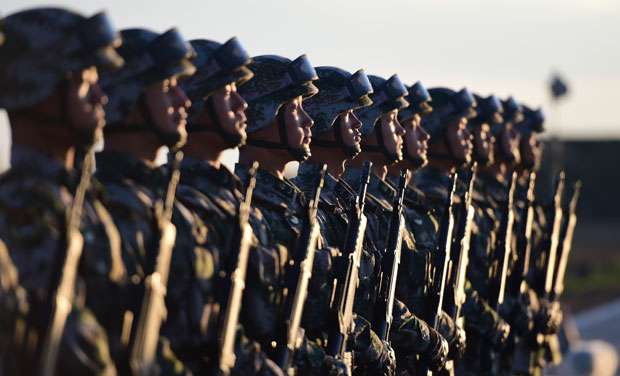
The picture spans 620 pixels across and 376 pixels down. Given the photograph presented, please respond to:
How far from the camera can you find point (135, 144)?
7.68 metres

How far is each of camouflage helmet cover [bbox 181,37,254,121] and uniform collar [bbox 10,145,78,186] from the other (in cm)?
204

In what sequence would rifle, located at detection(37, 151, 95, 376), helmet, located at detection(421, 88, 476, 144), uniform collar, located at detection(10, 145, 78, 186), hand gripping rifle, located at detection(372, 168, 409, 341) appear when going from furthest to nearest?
helmet, located at detection(421, 88, 476, 144) → hand gripping rifle, located at detection(372, 168, 409, 341) → uniform collar, located at detection(10, 145, 78, 186) → rifle, located at detection(37, 151, 95, 376)

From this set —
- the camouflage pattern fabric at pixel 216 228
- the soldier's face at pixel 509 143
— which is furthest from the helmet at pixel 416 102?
the camouflage pattern fabric at pixel 216 228

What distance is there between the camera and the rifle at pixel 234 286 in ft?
24.5

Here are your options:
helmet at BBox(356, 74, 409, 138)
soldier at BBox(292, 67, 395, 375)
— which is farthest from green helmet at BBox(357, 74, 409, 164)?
soldier at BBox(292, 67, 395, 375)

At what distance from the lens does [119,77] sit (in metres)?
7.64

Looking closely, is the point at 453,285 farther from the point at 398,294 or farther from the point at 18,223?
the point at 18,223

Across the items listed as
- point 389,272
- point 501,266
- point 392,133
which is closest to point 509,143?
point 501,266

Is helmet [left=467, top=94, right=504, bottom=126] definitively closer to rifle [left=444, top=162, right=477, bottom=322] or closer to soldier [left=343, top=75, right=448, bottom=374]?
rifle [left=444, top=162, right=477, bottom=322]

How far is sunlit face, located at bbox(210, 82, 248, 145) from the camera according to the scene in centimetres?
845

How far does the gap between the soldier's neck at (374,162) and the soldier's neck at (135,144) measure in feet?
13.6

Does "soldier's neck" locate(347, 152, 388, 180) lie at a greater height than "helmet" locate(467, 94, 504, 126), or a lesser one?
greater

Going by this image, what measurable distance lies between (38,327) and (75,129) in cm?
112

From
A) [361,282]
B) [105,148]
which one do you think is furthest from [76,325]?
[361,282]
